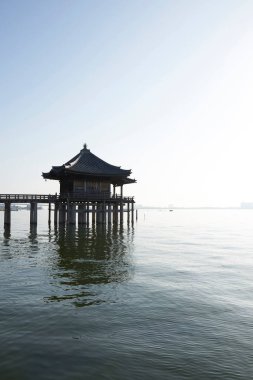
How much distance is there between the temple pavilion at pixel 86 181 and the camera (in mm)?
38594

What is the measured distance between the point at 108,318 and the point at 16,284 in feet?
17.6

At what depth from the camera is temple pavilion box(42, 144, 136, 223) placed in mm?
38594

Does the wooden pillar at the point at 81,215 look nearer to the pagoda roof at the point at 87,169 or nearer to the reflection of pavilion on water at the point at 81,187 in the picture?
the reflection of pavilion on water at the point at 81,187

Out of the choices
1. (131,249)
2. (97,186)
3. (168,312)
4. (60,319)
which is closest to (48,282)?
(60,319)

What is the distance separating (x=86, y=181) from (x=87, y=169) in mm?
1670

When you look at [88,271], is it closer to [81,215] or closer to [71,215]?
[71,215]

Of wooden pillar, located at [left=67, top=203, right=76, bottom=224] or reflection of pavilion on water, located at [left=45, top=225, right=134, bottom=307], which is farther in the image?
wooden pillar, located at [left=67, top=203, right=76, bottom=224]

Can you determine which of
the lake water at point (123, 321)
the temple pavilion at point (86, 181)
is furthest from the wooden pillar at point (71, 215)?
the lake water at point (123, 321)

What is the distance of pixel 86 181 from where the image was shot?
130ft

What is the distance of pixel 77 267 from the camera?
16594 millimetres

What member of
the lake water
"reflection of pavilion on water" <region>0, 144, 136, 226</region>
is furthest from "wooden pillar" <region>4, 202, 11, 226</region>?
the lake water

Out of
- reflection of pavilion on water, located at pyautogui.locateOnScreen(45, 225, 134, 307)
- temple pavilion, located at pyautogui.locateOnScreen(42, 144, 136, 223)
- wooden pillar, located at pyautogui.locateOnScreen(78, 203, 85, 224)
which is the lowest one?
reflection of pavilion on water, located at pyautogui.locateOnScreen(45, 225, 134, 307)

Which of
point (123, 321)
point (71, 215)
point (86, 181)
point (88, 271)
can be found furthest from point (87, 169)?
point (123, 321)

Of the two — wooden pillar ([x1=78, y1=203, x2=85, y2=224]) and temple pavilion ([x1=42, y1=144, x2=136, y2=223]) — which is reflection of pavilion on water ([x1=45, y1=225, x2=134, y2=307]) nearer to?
temple pavilion ([x1=42, y1=144, x2=136, y2=223])
